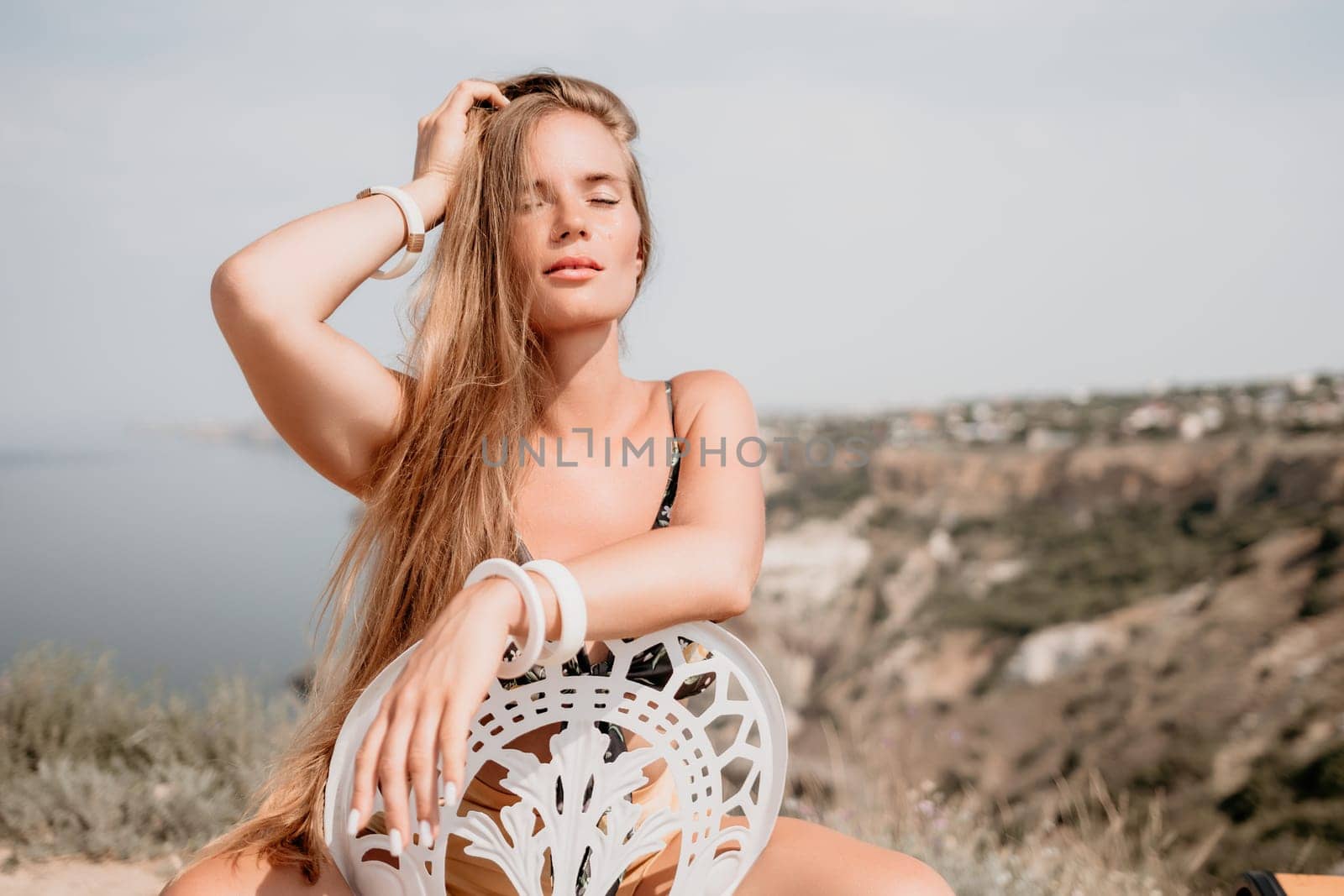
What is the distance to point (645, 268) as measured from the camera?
1.98 m

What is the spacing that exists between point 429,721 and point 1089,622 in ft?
78.3

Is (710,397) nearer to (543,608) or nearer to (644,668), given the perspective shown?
(644,668)

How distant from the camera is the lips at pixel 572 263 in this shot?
5.42ft

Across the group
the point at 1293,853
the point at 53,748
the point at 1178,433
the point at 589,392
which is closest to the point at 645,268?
the point at 589,392

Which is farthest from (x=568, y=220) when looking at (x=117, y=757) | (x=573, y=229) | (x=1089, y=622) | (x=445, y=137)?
(x=1089, y=622)

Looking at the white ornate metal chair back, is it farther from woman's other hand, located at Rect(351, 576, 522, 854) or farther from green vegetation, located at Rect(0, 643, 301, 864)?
green vegetation, located at Rect(0, 643, 301, 864)

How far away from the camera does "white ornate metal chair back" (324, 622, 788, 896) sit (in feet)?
4.55

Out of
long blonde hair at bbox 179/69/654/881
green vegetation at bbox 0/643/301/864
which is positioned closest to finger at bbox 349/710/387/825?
long blonde hair at bbox 179/69/654/881

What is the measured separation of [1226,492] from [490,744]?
85.6 ft

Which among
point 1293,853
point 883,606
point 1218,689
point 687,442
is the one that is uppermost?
point 687,442

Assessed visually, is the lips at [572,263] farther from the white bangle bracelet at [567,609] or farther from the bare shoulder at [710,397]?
the white bangle bracelet at [567,609]

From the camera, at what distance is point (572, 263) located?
5.44 feet

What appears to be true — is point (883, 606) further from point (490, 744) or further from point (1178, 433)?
point (490, 744)

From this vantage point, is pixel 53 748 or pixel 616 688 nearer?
pixel 616 688
